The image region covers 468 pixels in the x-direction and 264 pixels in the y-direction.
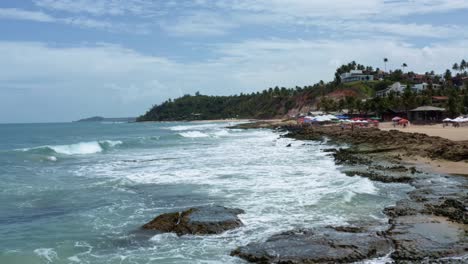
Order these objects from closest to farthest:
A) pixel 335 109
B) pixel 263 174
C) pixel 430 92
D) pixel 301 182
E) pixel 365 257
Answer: pixel 365 257 < pixel 301 182 < pixel 263 174 < pixel 430 92 < pixel 335 109

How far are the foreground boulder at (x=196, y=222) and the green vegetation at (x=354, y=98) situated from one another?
177ft

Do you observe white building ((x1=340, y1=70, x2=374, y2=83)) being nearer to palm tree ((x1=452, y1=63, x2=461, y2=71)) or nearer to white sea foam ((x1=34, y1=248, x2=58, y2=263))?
palm tree ((x1=452, y1=63, x2=461, y2=71))

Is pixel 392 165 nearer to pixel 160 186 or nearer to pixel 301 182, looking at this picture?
pixel 301 182

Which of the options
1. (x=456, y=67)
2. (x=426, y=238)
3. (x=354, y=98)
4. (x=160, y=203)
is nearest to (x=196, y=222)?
(x=160, y=203)

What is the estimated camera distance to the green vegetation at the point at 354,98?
71.3 meters

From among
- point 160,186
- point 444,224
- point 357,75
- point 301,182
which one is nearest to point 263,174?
point 301,182

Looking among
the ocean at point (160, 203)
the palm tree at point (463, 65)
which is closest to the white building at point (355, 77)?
the palm tree at point (463, 65)

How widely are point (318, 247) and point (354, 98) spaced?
8535cm

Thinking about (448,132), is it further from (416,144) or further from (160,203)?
(160,203)

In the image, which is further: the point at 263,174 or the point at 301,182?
the point at 263,174

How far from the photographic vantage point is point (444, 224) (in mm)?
12727

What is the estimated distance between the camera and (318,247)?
10914 millimetres

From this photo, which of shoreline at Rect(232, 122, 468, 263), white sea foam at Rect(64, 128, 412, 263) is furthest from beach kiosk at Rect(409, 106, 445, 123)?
white sea foam at Rect(64, 128, 412, 263)

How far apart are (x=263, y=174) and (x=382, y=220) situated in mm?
11836
